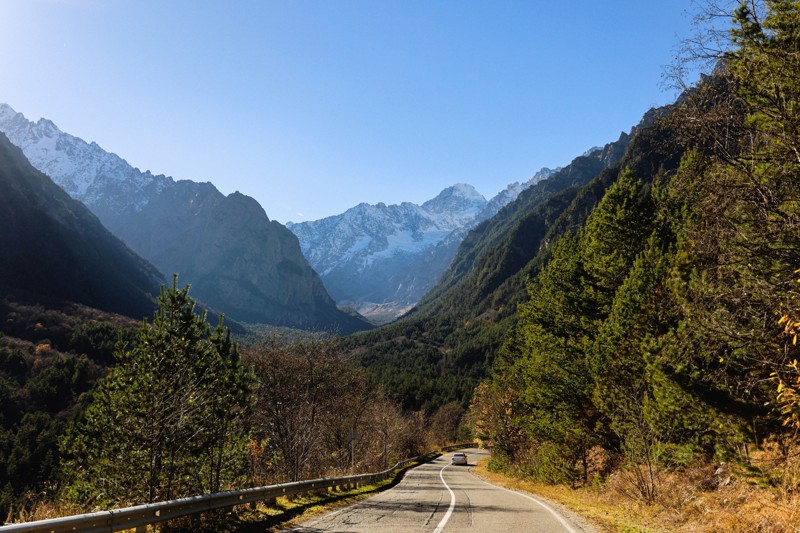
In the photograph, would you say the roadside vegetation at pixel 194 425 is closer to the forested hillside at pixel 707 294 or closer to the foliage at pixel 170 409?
the foliage at pixel 170 409

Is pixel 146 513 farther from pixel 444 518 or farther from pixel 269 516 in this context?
pixel 444 518

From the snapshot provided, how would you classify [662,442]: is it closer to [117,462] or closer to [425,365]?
[117,462]

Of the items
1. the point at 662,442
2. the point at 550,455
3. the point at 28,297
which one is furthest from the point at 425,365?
the point at 662,442

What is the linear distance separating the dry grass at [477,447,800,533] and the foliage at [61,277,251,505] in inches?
414

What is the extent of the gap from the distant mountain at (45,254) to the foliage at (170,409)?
13567cm

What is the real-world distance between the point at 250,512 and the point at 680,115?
1213 centimetres

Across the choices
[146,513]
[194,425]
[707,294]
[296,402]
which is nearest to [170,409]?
[194,425]

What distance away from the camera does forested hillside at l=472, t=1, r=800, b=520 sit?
24.2ft

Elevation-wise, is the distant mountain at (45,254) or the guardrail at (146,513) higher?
the distant mountain at (45,254)

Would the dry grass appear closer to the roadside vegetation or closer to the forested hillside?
the forested hillside

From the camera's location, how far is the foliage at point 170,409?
44.4 ft

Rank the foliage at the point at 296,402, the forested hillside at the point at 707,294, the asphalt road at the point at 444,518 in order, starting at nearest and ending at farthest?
the forested hillside at the point at 707,294, the asphalt road at the point at 444,518, the foliage at the point at 296,402

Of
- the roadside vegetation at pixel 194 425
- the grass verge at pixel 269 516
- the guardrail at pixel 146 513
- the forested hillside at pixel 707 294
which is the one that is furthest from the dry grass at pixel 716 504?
the roadside vegetation at pixel 194 425

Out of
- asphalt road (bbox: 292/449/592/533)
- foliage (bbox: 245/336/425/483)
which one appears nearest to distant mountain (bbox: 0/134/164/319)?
foliage (bbox: 245/336/425/483)
